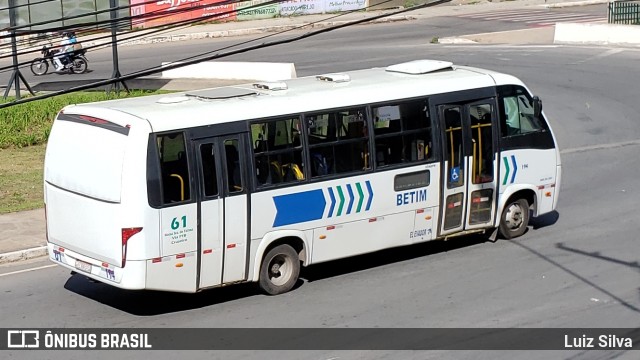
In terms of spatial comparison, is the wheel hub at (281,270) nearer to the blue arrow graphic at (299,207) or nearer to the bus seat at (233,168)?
the blue arrow graphic at (299,207)

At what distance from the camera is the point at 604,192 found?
722 inches

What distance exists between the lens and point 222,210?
12727 mm

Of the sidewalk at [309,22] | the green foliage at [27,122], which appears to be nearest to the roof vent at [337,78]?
the green foliage at [27,122]

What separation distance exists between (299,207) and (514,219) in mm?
3860

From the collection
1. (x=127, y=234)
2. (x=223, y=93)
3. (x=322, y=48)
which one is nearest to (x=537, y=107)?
(x=223, y=93)

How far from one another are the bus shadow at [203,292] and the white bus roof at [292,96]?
223 centimetres

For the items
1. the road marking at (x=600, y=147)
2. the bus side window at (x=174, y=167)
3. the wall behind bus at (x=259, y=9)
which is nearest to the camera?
the bus side window at (x=174, y=167)

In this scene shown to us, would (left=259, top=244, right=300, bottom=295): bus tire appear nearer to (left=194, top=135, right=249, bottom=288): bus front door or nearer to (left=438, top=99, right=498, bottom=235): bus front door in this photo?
(left=194, top=135, right=249, bottom=288): bus front door

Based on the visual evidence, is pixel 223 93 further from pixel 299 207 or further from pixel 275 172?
pixel 299 207

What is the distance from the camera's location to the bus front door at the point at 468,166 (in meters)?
14.6

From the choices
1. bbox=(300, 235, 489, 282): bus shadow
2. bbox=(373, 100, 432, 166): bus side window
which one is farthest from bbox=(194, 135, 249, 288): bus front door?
bbox=(373, 100, 432, 166): bus side window

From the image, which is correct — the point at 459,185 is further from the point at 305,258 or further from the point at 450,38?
the point at 450,38

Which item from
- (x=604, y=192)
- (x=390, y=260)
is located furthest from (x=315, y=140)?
(x=604, y=192)

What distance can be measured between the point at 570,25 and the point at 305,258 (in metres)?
26.5
